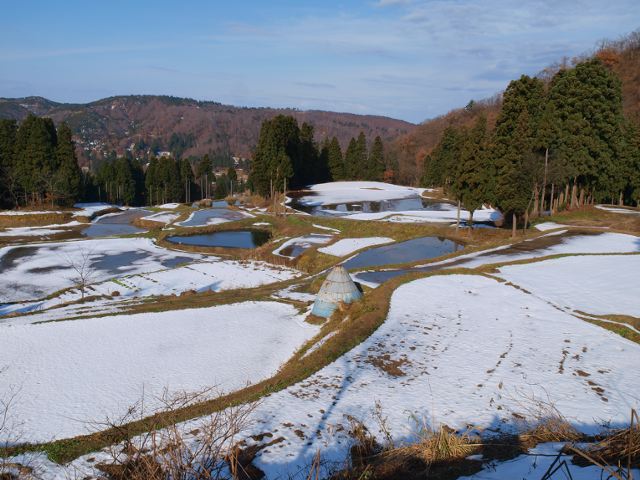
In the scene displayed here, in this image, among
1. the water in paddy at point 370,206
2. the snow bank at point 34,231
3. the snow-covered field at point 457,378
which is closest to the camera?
the snow-covered field at point 457,378

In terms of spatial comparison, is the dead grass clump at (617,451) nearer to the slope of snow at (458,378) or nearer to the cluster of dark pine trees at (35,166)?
the slope of snow at (458,378)

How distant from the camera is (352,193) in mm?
65625

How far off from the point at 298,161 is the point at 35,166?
33849mm

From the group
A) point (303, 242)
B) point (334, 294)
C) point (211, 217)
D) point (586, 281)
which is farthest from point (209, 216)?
point (586, 281)

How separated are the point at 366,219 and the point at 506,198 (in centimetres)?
1397

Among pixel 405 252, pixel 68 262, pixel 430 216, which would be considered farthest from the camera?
pixel 430 216

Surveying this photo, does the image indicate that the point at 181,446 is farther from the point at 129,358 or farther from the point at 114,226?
the point at 114,226

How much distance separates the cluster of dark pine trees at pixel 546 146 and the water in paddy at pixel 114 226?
33872 millimetres

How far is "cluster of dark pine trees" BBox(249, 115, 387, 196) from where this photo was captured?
5934 cm

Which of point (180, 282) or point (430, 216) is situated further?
point (430, 216)

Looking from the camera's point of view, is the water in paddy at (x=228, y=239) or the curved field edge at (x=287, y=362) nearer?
the curved field edge at (x=287, y=362)

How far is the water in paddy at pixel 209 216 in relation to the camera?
4979 cm

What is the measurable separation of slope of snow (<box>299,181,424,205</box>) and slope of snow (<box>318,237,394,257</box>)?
78.5 ft

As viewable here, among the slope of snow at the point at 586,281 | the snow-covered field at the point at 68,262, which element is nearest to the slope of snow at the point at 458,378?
the slope of snow at the point at 586,281
